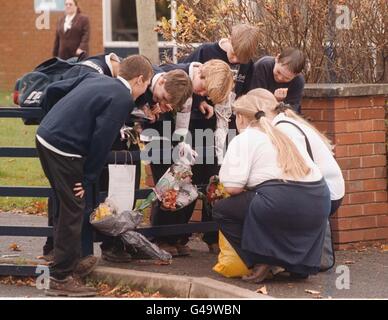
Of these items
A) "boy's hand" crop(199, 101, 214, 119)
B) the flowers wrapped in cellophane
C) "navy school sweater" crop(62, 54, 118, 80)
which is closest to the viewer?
"navy school sweater" crop(62, 54, 118, 80)

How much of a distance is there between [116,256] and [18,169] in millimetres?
4934

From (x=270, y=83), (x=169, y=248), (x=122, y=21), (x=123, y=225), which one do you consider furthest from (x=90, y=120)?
(x=122, y=21)

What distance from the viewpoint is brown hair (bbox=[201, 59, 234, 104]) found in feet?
25.6

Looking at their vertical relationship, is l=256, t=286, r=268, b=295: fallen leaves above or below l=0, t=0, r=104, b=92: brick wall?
below

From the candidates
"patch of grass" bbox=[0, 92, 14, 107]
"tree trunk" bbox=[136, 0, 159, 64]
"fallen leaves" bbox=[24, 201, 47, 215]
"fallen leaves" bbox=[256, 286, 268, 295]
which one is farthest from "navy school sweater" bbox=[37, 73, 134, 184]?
"patch of grass" bbox=[0, 92, 14, 107]

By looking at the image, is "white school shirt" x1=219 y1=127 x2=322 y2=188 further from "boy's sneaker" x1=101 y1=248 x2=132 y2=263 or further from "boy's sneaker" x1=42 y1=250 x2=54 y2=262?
"boy's sneaker" x1=42 y1=250 x2=54 y2=262

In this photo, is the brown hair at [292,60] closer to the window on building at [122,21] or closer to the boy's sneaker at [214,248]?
the boy's sneaker at [214,248]

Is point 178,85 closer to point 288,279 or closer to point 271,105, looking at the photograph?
Result: point 271,105

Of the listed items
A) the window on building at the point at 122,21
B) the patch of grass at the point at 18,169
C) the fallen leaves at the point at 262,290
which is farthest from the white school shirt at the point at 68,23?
the fallen leaves at the point at 262,290

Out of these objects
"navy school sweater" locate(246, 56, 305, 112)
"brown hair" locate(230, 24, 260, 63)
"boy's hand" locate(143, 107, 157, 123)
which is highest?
"brown hair" locate(230, 24, 260, 63)

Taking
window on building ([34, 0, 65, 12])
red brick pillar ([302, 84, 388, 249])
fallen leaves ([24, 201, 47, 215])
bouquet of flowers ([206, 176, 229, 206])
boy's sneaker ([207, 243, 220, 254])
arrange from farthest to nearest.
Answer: window on building ([34, 0, 65, 12]) → fallen leaves ([24, 201, 47, 215]) → red brick pillar ([302, 84, 388, 249]) → boy's sneaker ([207, 243, 220, 254]) → bouquet of flowers ([206, 176, 229, 206])

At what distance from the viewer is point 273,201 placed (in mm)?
7367
